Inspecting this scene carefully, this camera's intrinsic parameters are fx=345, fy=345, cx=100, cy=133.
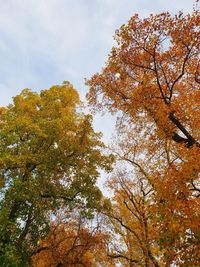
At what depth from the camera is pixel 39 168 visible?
18703 millimetres

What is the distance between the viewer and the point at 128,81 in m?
16.0

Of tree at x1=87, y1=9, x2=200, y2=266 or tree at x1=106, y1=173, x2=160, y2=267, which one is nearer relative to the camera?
tree at x1=87, y1=9, x2=200, y2=266

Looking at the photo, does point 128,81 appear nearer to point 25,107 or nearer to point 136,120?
point 136,120

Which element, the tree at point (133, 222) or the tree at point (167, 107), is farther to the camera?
the tree at point (133, 222)

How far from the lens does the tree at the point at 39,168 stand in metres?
17.4

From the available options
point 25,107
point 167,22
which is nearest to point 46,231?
point 25,107

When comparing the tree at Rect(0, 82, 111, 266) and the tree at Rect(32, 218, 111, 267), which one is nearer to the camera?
the tree at Rect(0, 82, 111, 266)

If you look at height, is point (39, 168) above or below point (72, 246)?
above

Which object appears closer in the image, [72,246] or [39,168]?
[39,168]

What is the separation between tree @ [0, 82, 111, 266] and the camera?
17397 millimetres

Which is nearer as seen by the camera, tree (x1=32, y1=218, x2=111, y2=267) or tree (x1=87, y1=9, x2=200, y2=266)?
tree (x1=87, y1=9, x2=200, y2=266)

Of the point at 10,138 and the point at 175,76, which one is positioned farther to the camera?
the point at 10,138

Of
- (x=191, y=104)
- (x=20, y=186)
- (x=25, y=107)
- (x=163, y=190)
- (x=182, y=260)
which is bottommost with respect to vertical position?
(x=182, y=260)

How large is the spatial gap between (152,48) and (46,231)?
432 inches
